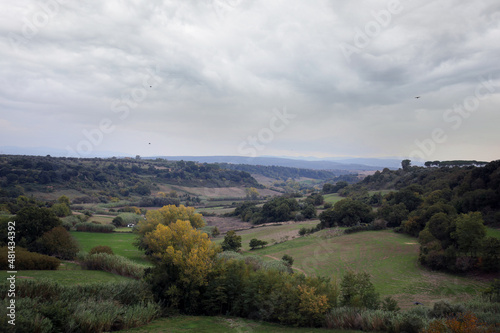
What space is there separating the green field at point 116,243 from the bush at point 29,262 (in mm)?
10688

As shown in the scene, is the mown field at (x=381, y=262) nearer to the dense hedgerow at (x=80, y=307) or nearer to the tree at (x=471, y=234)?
A: the tree at (x=471, y=234)

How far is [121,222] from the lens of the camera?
183 ft

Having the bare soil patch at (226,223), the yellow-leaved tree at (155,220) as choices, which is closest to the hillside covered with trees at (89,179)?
the bare soil patch at (226,223)

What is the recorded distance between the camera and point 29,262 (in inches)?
746

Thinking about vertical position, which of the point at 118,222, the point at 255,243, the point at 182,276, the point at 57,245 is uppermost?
the point at 182,276

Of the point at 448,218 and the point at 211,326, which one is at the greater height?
the point at 448,218

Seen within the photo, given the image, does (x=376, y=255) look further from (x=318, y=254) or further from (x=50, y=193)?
(x=50, y=193)

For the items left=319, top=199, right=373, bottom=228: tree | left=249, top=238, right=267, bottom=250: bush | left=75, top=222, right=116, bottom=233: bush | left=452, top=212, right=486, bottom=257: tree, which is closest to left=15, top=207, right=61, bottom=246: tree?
left=75, top=222, right=116, bottom=233: bush

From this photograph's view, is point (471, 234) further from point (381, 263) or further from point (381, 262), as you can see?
point (381, 262)

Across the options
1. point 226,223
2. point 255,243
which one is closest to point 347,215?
point 255,243

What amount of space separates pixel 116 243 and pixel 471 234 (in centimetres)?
4207

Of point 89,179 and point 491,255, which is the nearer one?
point 491,255

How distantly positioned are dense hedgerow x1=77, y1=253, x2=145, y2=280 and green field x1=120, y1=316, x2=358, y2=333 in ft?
26.8

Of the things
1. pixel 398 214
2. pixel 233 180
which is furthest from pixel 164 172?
pixel 398 214
